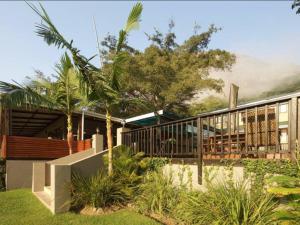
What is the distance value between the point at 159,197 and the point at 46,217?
294cm

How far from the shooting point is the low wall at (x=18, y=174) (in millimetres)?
12127

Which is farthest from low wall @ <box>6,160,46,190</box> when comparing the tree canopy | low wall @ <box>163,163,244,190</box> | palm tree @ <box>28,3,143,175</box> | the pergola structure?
the tree canopy

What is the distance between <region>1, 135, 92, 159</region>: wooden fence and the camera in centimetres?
1229

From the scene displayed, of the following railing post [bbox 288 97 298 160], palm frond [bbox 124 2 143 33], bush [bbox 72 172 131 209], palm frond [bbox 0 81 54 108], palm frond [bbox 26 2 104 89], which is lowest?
bush [bbox 72 172 131 209]

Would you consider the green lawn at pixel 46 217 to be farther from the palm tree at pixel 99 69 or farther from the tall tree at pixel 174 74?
the tall tree at pixel 174 74

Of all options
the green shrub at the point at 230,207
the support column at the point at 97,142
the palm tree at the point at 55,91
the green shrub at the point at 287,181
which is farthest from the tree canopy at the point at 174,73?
the green shrub at the point at 287,181

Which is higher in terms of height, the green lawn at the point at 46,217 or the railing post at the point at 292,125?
the railing post at the point at 292,125

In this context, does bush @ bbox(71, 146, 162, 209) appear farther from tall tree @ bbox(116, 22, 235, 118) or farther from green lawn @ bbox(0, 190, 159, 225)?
tall tree @ bbox(116, 22, 235, 118)

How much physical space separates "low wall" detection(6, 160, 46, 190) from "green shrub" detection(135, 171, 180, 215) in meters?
6.70

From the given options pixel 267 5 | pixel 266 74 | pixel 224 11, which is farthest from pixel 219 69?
pixel 266 74

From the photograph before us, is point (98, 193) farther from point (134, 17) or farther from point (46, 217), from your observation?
point (134, 17)

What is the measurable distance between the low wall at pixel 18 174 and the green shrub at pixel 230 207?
8.84 m

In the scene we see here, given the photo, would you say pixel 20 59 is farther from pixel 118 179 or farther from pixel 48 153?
pixel 118 179

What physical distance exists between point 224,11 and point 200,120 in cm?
1076
